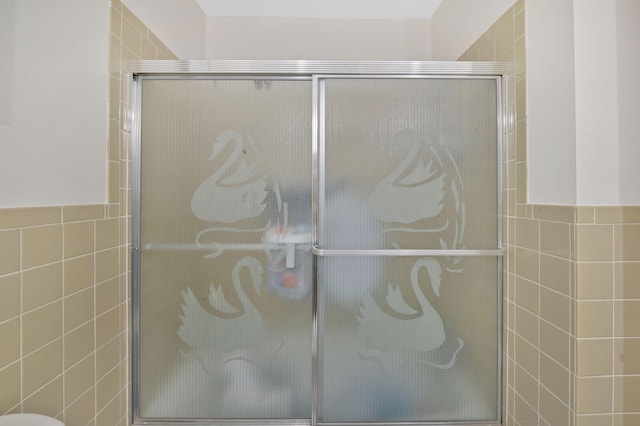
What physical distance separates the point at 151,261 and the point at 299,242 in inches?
24.2

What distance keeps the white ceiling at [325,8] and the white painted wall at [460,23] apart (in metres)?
0.13

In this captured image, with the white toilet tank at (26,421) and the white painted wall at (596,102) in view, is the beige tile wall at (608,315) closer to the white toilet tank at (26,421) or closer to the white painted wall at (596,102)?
the white painted wall at (596,102)

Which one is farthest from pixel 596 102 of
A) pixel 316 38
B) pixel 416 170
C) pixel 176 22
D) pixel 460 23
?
pixel 176 22

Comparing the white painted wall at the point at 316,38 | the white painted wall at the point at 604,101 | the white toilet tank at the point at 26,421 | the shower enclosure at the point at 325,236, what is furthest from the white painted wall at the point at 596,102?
the white toilet tank at the point at 26,421

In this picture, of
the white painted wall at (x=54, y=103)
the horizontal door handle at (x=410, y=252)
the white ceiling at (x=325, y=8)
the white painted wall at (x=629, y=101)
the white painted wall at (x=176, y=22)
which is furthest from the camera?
the white ceiling at (x=325, y=8)

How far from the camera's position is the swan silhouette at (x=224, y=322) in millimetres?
1379

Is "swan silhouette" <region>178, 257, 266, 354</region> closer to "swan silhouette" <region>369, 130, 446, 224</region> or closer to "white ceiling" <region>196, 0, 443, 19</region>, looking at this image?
"swan silhouette" <region>369, 130, 446, 224</region>

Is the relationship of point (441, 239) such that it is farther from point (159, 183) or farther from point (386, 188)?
point (159, 183)

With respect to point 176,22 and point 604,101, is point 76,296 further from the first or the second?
point 604,101

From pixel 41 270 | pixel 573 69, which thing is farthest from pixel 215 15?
pixel 573 69

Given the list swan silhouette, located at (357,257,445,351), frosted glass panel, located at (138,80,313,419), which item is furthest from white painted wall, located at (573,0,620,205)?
frosted glass panel, located at (138,80,313,419)

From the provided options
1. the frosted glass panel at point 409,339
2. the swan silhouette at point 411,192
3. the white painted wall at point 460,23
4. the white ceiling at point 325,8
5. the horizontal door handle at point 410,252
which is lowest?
the frosted glass panel at point 409,339

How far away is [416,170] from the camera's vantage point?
1.37 m

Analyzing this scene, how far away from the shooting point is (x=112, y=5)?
4.15 ft
